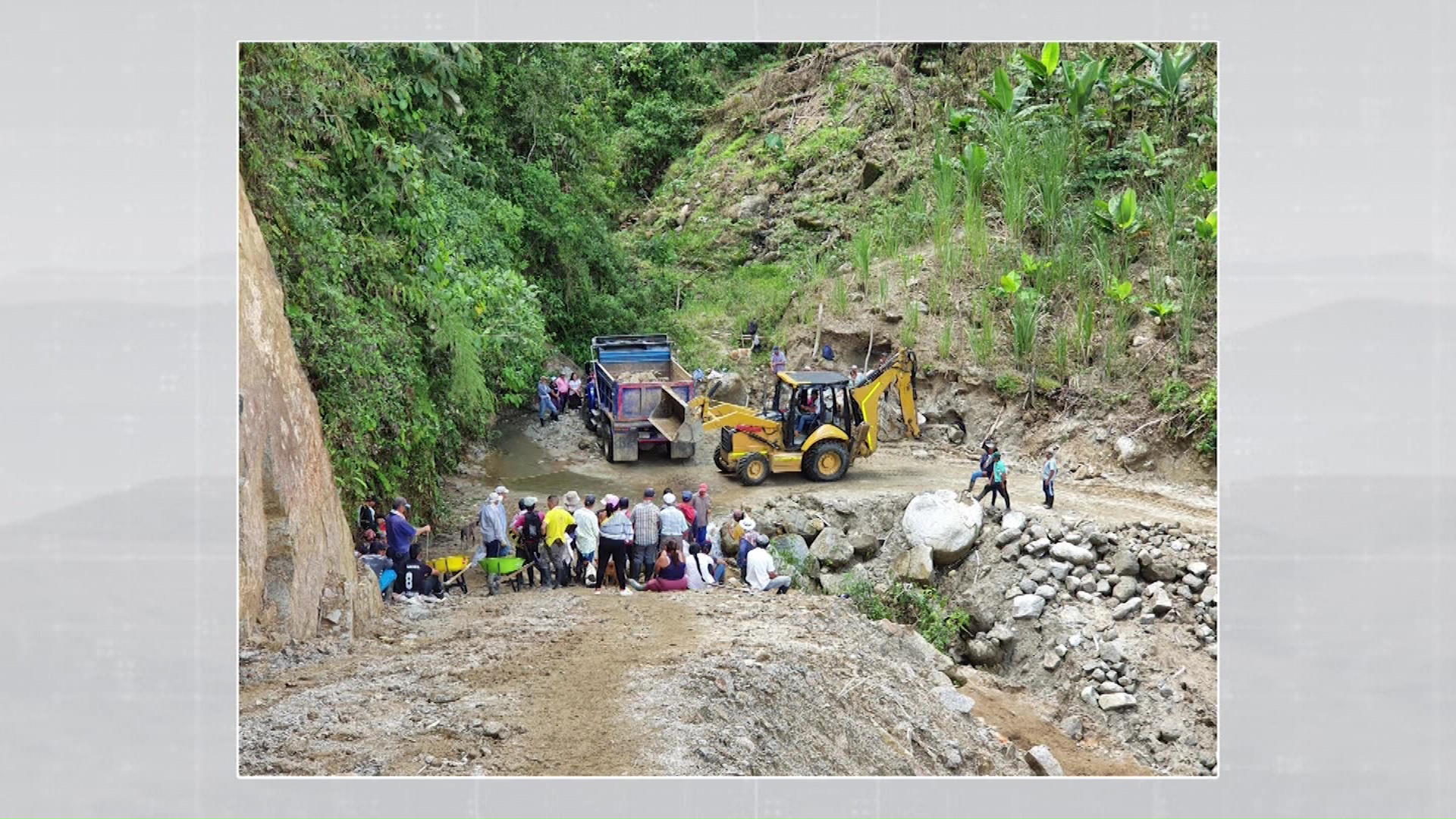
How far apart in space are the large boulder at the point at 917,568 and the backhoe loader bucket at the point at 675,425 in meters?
3.42

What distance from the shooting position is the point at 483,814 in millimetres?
6316

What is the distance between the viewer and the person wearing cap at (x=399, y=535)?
9.88 m

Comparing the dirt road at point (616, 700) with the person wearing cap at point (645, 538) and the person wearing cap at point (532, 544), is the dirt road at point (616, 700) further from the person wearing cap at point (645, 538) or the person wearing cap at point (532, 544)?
the person wearing cap at point (532, 544)

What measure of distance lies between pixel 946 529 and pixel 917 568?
1.62 ft

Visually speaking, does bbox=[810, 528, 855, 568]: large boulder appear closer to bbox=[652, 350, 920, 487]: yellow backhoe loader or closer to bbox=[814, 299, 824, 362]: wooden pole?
bbox=[652, 350, 920, 487]: yellow backhoe loader

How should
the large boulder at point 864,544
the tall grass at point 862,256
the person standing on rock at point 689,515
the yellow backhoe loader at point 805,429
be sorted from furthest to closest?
the tall grass at point 862,256
the yellow backhoe loader at point 805,429
the large boulder at point 864,544
the person standing on rock at point 689,515

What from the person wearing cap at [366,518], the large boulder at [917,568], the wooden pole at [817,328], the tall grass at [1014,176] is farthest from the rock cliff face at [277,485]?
the tall grass at [1014,176]

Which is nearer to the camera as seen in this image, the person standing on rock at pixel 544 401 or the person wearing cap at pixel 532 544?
the person wearing cap at pixel 532 544

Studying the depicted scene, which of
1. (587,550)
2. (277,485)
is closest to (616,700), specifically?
(277,485)

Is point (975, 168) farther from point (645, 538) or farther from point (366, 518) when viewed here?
point (366, 518)

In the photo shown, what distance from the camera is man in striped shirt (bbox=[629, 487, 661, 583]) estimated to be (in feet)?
34.5

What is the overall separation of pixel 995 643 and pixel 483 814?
6.57 metres

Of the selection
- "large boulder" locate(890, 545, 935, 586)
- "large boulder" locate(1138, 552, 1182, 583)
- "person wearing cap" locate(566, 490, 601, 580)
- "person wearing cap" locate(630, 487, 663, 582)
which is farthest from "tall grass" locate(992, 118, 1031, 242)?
"person wearing cap" locate(566, 490, 601, 580)

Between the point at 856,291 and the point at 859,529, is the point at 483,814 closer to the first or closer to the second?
the point at 859,529
